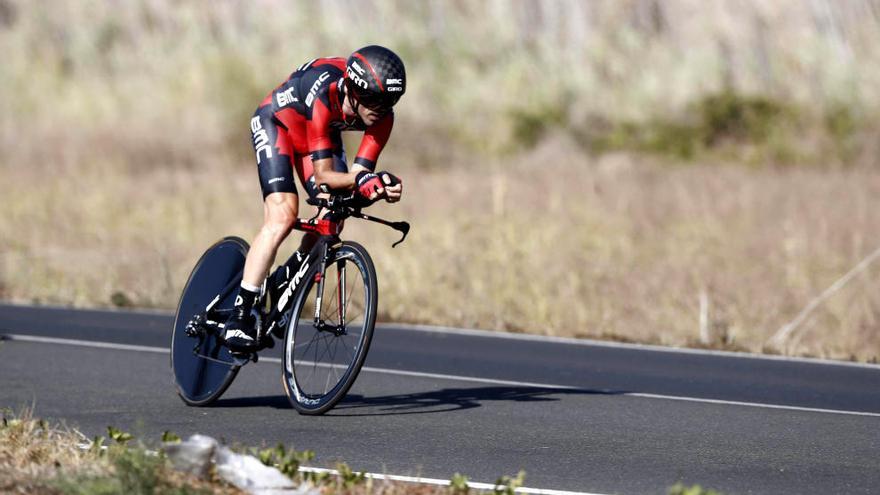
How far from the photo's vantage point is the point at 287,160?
905 centimetres

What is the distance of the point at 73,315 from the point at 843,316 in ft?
25.3

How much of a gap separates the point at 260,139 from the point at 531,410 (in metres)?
2.30

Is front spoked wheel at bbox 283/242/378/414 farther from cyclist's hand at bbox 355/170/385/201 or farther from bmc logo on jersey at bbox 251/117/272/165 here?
bmc logo on jersey at bbox 251/117/272/165

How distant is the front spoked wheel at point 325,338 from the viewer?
347 inches

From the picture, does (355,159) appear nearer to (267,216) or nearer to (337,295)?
(267,216)

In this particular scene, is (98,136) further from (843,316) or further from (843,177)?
(843,316)

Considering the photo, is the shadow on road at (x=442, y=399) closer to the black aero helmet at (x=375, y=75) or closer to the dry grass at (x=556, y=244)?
the black aero helmet at (x=375, y=75)

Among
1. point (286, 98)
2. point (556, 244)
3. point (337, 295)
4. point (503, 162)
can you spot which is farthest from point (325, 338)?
point (503, 162)

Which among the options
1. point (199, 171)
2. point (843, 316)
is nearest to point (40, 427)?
point (843, 316)

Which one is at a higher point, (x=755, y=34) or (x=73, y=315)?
(x=755, y=34)

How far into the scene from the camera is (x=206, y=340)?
377 inches

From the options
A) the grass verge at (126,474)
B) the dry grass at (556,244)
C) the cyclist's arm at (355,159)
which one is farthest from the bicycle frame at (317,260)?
the dry grass at (556,244)

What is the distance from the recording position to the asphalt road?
310 inches

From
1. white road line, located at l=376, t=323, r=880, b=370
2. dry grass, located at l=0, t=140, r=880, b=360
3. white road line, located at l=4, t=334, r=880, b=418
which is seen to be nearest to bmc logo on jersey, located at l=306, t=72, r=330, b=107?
white road line, located at l=4, t=334, r=880, b=418
